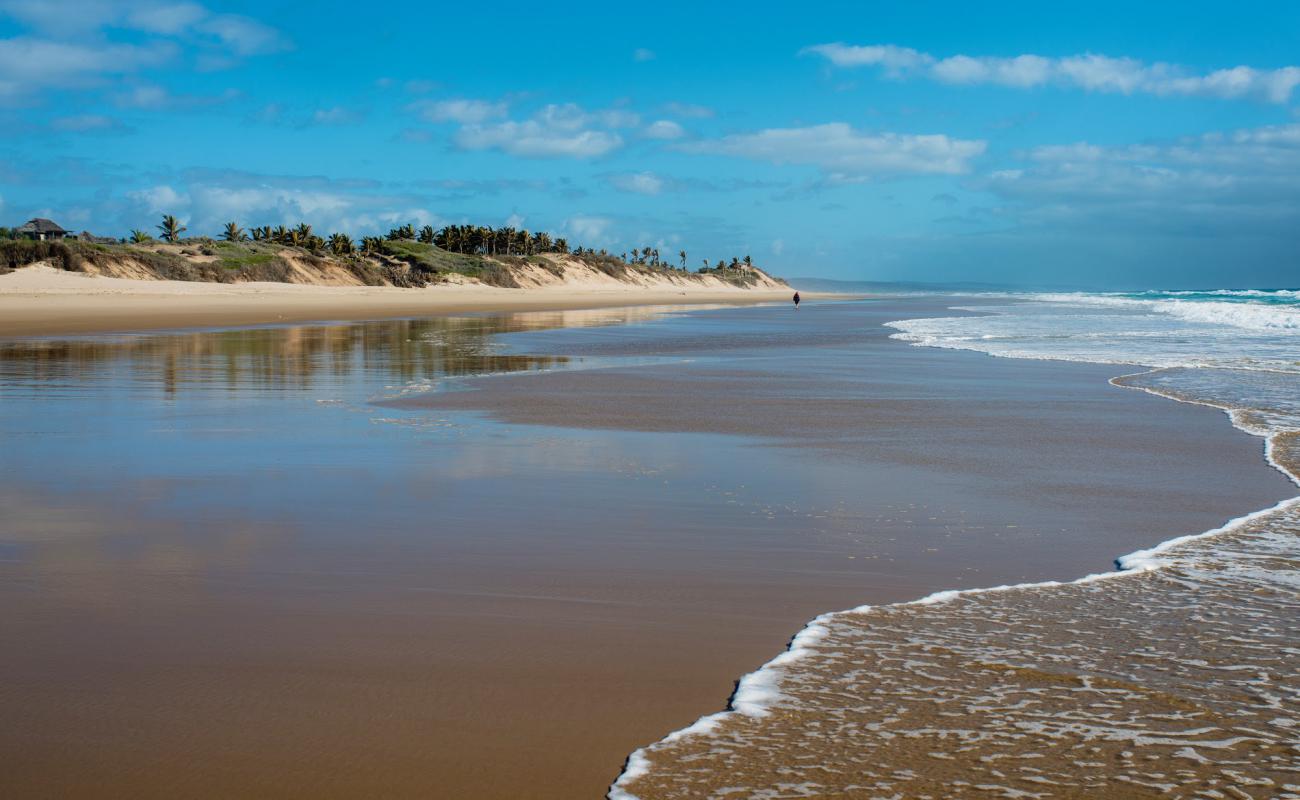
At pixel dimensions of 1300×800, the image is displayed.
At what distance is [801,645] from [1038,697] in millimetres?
935

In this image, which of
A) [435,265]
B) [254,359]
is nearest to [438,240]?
[435,265]

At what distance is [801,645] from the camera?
4.16 m

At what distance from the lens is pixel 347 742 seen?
10.6 feet

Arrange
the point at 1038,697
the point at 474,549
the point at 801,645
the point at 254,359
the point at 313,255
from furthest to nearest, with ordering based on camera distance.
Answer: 1. the point at 313,255
2. the point at 254,359
3. the point at 474,549
4. the point at 801,645
5. the point at 1038,697

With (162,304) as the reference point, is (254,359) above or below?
below

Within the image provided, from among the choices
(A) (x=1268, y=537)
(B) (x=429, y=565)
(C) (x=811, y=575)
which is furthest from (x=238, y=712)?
(A) (x=1268, y=537)

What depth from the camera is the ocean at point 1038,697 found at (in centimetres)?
304

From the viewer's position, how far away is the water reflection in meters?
14.4

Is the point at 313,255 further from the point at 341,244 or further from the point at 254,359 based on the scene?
the point at 254,359

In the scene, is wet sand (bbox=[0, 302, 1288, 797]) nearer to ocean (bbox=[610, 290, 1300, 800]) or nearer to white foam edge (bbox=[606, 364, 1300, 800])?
→ white foam edge (bbox=[606, 364, 1300, 800])

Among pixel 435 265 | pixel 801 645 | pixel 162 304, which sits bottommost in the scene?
pixel 801 645

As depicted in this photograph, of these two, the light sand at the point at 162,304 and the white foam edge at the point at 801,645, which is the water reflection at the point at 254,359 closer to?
the light sand at the point at 162,304

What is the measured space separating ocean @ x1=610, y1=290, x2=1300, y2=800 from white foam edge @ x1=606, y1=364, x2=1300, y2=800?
0.03 ft

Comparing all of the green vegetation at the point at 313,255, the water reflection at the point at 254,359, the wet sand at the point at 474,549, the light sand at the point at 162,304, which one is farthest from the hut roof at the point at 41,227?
the wet sand at the point at 474,549
